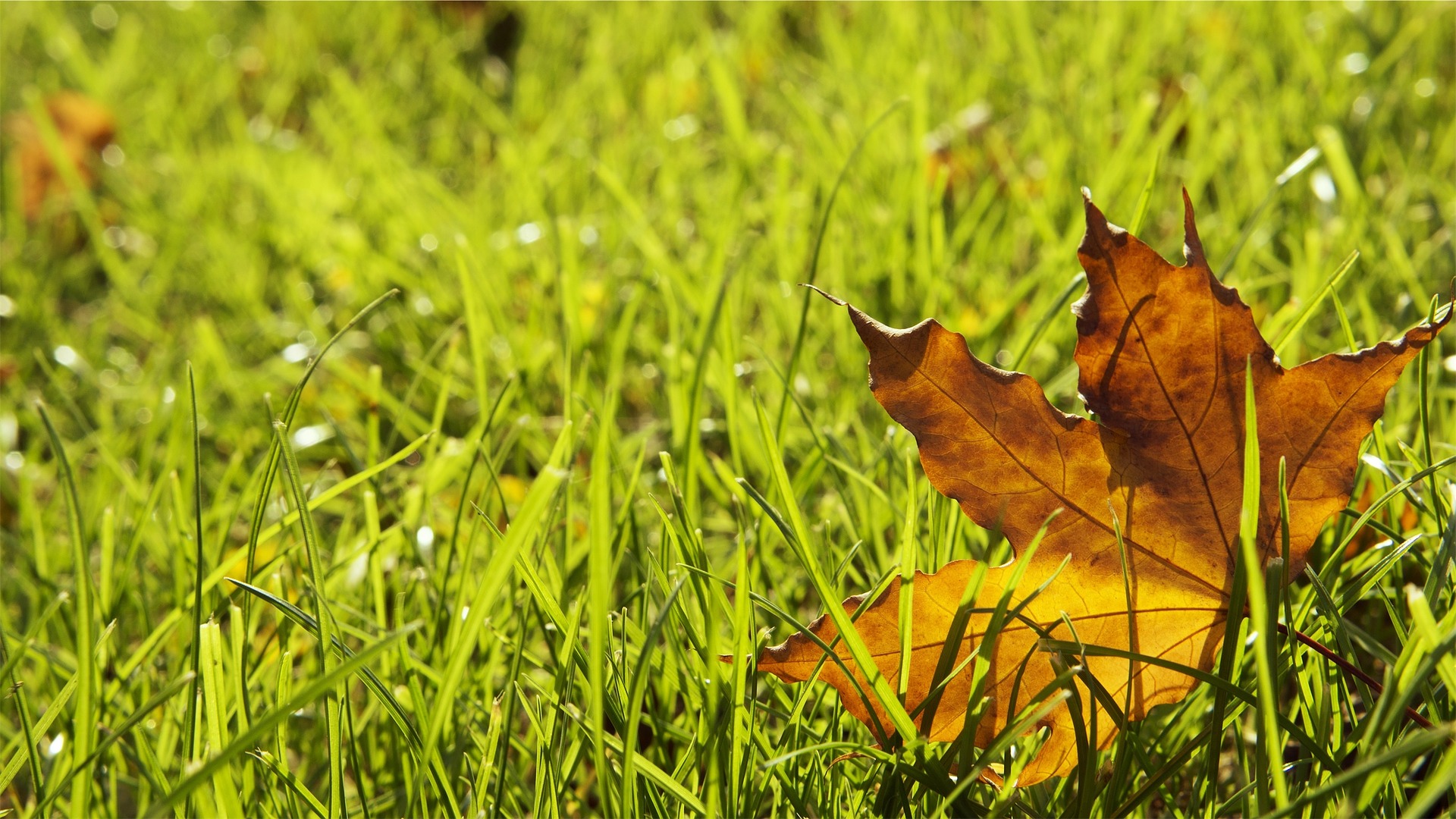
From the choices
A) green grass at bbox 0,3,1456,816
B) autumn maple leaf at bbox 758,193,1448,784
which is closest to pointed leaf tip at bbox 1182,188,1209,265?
autumn maple leaf at bbox 758,193,1448,784

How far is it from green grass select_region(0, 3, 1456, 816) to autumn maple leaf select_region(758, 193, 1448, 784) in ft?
0.12

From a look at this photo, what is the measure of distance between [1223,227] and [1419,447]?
20.1 inches

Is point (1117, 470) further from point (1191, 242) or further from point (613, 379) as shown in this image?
point (613, 379)

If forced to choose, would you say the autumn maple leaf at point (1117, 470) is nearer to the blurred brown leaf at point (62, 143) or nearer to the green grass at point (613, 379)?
the green grass at point (613, 379)

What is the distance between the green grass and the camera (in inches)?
24.7

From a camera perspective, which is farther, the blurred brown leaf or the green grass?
the blurred brown leaf

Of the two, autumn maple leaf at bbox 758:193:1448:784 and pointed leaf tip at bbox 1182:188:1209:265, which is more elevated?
pointed leaf tip at bbox 1182:188:1209:265

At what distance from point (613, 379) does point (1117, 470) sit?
0.59 metres

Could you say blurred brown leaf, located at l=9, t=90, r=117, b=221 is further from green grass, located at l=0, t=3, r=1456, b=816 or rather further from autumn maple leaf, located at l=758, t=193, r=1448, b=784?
autumn maple leaf, located at l=758, t=193, r=1448, b=784

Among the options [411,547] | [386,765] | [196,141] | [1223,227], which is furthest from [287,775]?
[196,141]

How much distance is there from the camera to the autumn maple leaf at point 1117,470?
22.4 inches

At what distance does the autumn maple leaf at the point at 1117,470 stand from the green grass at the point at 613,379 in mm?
37

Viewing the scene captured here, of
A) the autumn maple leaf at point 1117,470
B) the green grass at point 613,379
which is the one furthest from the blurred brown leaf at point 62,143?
the autumn maple leaf at point 1117,470

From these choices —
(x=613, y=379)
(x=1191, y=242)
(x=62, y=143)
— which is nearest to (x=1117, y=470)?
(x=1191, y=242)
